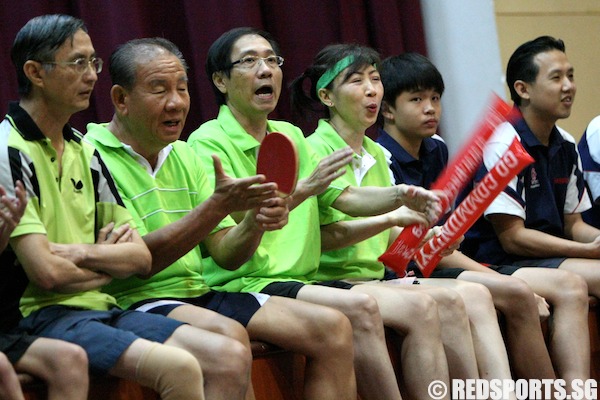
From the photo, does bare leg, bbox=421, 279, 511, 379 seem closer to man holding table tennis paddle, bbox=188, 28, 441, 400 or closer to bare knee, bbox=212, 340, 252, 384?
man holding table tennis paddle, bbox=188, 28, 441, 400

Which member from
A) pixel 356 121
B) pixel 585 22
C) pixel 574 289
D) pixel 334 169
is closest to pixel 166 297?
pixel 334 169

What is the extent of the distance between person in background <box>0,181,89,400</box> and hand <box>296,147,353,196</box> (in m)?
0.92

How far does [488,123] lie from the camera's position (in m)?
3.04

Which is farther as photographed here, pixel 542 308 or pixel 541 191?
pixel 541 191

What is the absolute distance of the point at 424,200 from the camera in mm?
3078

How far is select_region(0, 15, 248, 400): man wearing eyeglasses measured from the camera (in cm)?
230

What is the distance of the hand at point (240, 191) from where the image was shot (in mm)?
Answer: 2543

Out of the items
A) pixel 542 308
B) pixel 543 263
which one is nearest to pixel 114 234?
pixel 542 308

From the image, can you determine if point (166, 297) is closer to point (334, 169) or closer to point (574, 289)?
point (334, 169)

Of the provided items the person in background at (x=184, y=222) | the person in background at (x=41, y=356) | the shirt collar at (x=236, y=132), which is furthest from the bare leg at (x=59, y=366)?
the shirt collar at (x=236, y=132)

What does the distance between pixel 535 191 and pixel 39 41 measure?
2078 millimetres

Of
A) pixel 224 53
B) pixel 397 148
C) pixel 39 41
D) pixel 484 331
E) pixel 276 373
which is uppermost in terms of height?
pixel 39 41

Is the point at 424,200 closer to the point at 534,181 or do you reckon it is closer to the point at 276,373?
the point at 276,373

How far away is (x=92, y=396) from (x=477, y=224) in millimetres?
1958
